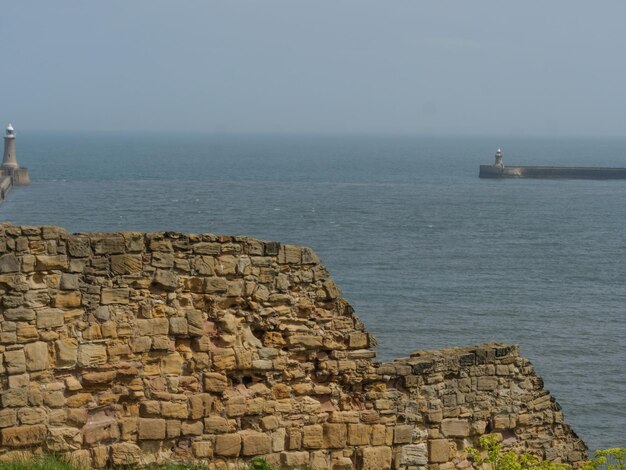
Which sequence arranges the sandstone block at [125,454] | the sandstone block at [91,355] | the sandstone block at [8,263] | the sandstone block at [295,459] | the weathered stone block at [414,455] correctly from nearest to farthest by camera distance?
the sandstone block at [8,263], the sandstone block at [91,355], the sandstone block at [125,454], the sandstone block at [295,459], the weathered stone block at [414,455]

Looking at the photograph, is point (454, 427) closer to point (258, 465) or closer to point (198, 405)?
point (258, 465)

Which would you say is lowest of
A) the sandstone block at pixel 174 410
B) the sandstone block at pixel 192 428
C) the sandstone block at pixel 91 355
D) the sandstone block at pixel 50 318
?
A: the sandstone block at pixel 192 428

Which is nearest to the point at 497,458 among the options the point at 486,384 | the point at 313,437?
the point at 486,384

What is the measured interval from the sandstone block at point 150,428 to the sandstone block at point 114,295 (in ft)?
2.83

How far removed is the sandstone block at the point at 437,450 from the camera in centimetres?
902

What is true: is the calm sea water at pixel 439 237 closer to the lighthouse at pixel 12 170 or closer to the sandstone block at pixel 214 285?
the lighthouse at pixel 12 170

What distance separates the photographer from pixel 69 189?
89250 mm

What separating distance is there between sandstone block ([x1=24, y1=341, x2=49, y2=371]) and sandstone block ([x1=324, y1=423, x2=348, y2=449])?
2164 mm

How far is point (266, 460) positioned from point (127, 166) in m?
121

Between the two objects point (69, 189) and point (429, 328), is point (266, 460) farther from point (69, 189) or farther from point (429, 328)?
point (69, 189)

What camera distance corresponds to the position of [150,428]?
8.20m

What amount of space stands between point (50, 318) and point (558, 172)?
363ft

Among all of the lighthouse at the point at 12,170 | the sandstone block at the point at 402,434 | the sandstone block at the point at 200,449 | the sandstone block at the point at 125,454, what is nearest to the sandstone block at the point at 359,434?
the sandstone block at the point at 402,434

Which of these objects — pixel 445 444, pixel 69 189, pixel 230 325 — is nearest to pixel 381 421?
pixel 445 444
